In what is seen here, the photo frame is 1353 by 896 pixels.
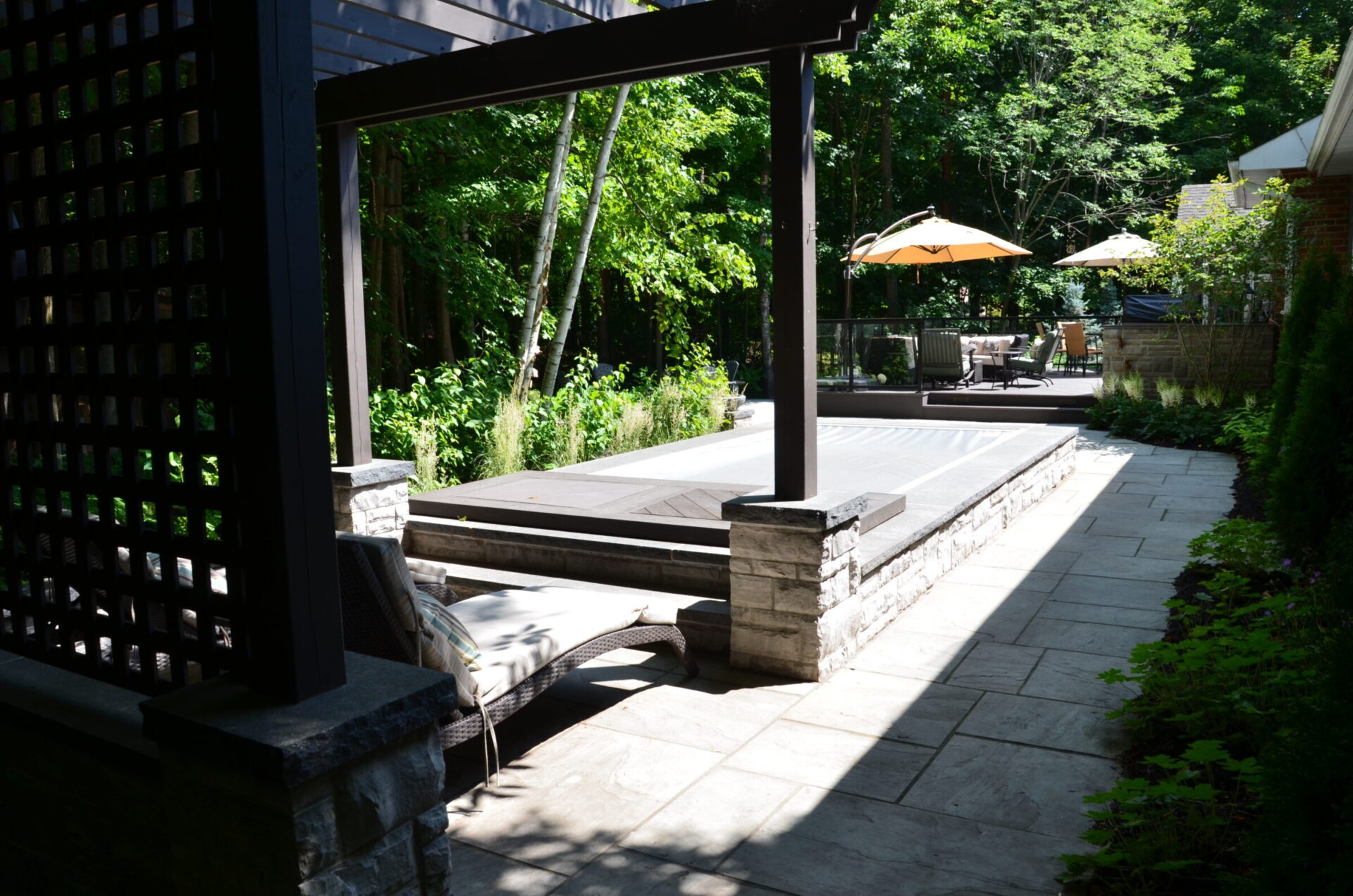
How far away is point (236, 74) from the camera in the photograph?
1.99 m

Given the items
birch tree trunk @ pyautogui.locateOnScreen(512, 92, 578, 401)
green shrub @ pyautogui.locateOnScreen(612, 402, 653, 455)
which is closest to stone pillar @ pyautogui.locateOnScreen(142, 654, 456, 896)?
green shrub @ pyautogui.locateOnScreen(612, 402, 653, 455)

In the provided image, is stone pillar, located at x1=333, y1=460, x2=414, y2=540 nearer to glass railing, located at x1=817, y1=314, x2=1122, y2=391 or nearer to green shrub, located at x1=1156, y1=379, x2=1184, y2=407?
glass railing, located at x1=817, y1=314, x2=1122, y2=391

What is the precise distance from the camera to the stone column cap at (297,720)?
1965 mm

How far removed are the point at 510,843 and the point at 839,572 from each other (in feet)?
6.55

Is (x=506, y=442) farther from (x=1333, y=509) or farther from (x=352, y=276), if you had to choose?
(x=1333, y=509)

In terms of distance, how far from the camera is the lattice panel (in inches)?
83.4

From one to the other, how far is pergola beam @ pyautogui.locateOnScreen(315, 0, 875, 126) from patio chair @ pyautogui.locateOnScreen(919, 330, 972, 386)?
9.84 m

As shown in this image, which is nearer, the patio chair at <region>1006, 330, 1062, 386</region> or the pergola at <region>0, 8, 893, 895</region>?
the pergola at <region>0, 8, 893, 895</region>

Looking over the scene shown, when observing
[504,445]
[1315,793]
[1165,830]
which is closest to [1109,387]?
[504,445]

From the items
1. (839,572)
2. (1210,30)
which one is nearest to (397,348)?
(839,572)

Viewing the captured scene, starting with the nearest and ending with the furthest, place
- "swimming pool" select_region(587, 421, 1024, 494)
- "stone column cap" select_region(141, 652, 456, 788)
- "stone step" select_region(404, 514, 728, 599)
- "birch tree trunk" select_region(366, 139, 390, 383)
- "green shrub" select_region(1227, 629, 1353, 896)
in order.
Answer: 1. "green shrub" select_region(1227, 629, 1353, 896)
2. "stone column cap" select_region(141, 652, 456, 788)
3. "stone step" select_region(404, 514, 728, 599)
4. "swimming pool" select_region(587, 421, 1024, 494)
5. "birch tree trunk" select_region(366, 139, 390, 383)

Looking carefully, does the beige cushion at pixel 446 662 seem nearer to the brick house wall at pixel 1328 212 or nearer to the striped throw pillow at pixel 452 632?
the striped throw pillow at pixel 452 632

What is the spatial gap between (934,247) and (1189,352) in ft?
13.5

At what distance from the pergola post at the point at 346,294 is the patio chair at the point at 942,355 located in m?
9.71
